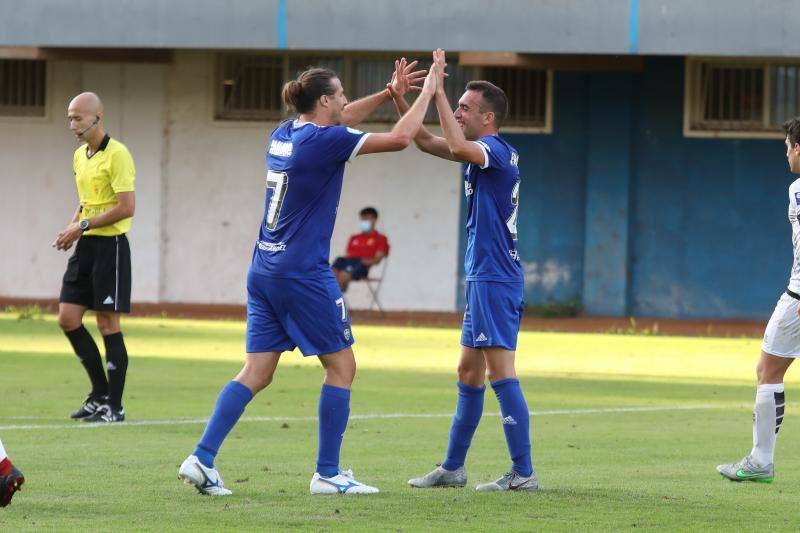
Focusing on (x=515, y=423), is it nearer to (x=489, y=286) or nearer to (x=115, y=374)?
(x=489, y=286)

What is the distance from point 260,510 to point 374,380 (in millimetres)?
7717

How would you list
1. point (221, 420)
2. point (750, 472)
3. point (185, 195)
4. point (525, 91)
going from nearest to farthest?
1. point (221, 420)
2. point (750, 472)
3. point (525, 91)
4. point (185, 195)

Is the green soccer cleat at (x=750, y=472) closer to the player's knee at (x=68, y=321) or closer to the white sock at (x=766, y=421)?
the white sock at (x=766, y=421)

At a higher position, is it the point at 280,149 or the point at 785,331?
the point at 280,149

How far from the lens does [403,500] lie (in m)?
7.38

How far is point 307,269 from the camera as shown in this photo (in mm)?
7508

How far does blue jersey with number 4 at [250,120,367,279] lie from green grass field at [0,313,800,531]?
3.85 feet

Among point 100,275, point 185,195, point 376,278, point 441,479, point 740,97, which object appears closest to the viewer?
point 441,479

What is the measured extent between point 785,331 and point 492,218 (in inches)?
75.1

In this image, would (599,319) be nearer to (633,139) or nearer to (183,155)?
(633,139)

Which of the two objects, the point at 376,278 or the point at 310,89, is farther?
the point at 376,278

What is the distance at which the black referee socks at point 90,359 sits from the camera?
11133 mm

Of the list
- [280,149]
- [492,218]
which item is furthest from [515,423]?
[280,149]

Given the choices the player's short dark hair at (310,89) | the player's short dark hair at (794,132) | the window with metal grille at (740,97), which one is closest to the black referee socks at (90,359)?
the player's short dark hair at (310,89)
